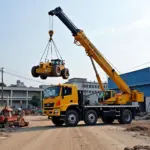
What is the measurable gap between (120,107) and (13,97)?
95.9 m

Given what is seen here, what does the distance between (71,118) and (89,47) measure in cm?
655

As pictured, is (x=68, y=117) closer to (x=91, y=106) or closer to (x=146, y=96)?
(x=91, y=106)

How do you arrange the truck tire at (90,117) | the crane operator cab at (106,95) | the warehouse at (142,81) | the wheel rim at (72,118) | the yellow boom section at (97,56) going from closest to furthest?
the wheel rim at (72,118)
the truck tire at (90,117)
the yellow boom section at (97,56)
the crane operator cab at (106,95)
the warehouse at (142,81)

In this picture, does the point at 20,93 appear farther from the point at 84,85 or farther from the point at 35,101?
the point at 84,85

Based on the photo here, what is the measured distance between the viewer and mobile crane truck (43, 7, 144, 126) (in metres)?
A: 22.1

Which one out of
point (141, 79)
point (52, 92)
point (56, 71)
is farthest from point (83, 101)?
point (141, 79)

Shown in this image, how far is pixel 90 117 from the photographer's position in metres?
23.8

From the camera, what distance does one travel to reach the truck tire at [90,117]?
23.5 metres

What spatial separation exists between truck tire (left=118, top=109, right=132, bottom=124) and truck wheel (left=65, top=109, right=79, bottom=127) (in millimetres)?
4947

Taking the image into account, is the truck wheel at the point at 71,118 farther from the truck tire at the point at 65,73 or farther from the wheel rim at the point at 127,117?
the wheel rim at the point at 127,117

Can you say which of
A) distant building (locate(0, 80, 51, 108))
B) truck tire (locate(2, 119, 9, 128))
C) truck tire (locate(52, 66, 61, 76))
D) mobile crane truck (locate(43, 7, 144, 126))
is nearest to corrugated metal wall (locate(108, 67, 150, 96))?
mobile crane truck (locate(43, 7, 144, 126))

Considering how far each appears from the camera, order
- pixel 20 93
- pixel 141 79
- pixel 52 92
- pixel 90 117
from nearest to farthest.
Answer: pixel 52 92 < pixel 90 117 < pixel 141 79 < pixel 20 93

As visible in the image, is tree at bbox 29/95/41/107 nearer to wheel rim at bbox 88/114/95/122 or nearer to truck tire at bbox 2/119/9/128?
truck tire at bbox 2/119/9/128

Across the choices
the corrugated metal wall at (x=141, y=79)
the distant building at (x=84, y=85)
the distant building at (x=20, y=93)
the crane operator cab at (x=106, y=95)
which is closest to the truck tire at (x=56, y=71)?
the distant building at (x=84, y=85)
